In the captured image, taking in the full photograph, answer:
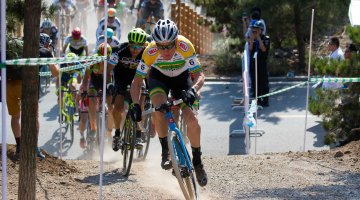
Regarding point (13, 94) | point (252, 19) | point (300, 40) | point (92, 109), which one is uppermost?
point (252, 19)

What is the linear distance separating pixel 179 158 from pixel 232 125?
7929mm

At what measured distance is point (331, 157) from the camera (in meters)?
11.0

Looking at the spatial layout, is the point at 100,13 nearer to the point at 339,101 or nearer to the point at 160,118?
the point at 339,101

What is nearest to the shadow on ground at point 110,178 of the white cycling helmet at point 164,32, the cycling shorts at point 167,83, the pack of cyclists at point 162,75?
the pack of cyclists at point 162,75

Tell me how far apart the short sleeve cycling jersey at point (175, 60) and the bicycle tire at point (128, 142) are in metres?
1.63

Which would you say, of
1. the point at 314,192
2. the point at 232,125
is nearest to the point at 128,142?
the point at 314,192

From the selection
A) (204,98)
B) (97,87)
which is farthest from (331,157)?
(204,98)

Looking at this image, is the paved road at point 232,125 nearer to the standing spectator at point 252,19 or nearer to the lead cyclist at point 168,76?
the standing spectator at point 252,19

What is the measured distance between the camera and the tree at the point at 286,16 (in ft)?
65.8

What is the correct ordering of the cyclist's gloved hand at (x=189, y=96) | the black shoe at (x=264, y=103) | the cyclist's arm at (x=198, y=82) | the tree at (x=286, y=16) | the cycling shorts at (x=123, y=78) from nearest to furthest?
the cyclist's gloved hand at (x=189, y=96) → the cyclist's arm at (x=198, y=82) → the cycling shorts at (x=123, y=78) → the black shoe at (x=264, y=103) → the tree at (x=286, y=16)

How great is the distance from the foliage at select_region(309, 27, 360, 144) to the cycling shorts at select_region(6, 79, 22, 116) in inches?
176

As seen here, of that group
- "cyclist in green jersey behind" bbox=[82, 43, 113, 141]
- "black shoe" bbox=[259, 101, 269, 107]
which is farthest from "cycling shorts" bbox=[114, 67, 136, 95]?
"black shoe" bbox=[259, 101, 269, 107]

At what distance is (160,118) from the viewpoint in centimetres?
874

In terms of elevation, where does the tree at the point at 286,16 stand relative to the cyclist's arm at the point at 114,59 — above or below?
above
